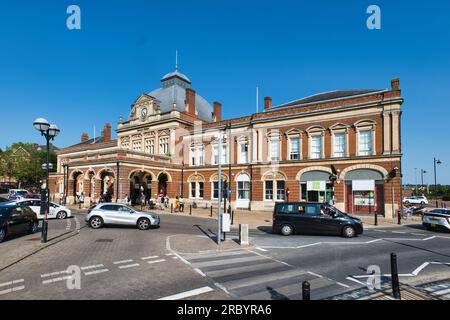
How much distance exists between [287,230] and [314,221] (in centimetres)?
160

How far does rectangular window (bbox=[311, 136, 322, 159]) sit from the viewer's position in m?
30.0

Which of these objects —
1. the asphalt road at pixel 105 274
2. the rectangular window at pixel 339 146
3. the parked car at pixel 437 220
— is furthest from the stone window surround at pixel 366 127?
the asphalt road at pixel 105 274

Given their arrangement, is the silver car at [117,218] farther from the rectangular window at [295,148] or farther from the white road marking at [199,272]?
the rectangular window at [295,148]

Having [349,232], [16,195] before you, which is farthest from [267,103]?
[16,195]

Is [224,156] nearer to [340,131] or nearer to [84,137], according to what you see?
[340,131]

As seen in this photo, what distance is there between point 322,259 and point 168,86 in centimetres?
4457

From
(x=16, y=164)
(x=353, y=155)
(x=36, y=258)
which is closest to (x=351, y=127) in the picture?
(x=353, y=155)

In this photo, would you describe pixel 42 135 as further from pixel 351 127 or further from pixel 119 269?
pixel 351 127

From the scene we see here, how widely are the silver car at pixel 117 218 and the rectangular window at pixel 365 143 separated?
2157 cm

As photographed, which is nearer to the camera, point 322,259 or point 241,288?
point 241,288

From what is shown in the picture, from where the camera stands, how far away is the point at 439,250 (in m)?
11.8

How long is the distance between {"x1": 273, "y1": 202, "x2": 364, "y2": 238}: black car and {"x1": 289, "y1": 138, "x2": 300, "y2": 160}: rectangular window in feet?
53.1

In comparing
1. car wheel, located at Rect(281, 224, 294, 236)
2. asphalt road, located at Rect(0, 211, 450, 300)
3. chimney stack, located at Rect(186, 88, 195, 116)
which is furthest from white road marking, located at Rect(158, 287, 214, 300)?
chimney stack, located at Rect(186, 88, 195, 116)

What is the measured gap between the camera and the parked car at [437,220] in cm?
1767
